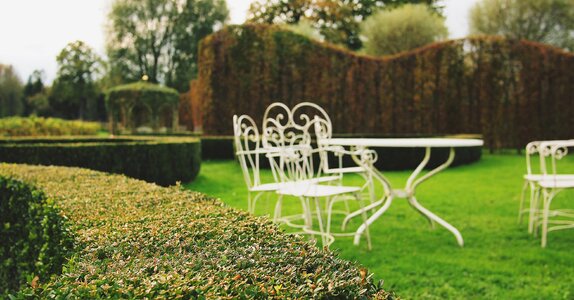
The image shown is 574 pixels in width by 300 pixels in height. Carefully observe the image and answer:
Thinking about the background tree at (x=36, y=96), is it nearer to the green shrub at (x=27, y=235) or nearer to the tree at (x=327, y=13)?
the tree at (x=327, y=13)

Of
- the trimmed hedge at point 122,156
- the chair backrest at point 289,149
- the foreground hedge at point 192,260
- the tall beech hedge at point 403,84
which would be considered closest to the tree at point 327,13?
the tall beech hedge at point 403,84

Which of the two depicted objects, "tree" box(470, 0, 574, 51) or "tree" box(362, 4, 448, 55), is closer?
"tree" box(470, 0, 574, 51)

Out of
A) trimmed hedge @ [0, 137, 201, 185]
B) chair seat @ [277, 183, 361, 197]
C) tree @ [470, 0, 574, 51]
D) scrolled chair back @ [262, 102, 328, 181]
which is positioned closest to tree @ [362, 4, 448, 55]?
tree @ [470, 0, 574, 51]

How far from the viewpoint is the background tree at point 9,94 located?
1490 inches

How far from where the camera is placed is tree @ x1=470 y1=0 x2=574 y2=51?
21.2 m

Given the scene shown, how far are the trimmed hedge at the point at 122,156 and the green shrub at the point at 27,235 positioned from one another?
3345 millimetres

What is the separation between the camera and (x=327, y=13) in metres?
27.3

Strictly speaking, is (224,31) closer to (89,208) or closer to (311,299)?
(89,208)

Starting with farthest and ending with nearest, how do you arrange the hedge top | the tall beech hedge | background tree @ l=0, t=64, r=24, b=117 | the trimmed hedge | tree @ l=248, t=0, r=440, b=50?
background tree @ l=0, t=64, r=24, b=117 → tree @ l=248, t=0, r=440, b=50 → the hedge top → the tall beech hedge → the trimmed hedge

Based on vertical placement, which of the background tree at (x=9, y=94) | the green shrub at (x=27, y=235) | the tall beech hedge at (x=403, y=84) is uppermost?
the background tree at (x=9, y=94)

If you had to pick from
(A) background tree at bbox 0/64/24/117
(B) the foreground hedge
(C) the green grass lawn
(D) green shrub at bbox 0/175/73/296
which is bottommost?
(C) the green grass lawn

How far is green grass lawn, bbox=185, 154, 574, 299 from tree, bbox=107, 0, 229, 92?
30.2 m

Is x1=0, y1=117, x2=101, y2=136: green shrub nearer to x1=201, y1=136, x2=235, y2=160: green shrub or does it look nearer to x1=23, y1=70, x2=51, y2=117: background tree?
x1=201, y1=136, x2=235, y2=160: green shrub

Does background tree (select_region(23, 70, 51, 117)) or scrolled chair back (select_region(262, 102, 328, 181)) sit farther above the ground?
background tree (select_region(23, 70, 51, 117))
